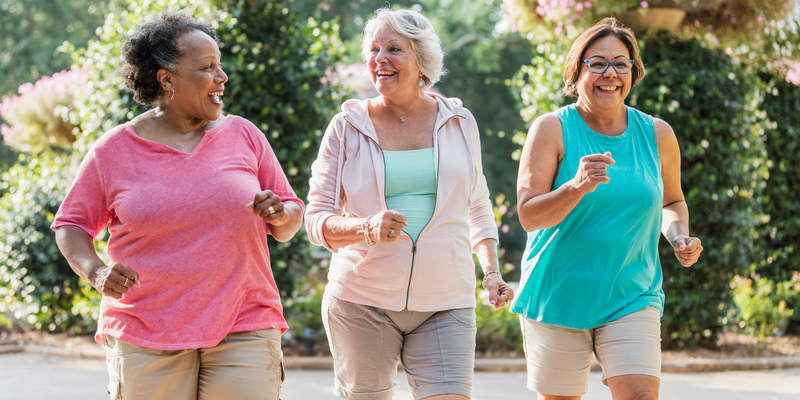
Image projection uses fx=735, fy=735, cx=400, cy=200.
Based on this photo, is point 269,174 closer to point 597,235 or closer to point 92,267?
point 92,267

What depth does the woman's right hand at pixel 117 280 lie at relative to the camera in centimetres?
223

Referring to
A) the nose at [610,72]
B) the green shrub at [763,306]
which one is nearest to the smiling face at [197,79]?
the nose at [610,72]

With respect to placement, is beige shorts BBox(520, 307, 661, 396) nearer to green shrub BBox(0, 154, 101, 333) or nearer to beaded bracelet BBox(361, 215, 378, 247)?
beaded bracelet BBox(361, 215, 378, 247)

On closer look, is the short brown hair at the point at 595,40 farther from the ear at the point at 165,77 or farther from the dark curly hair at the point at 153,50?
the ear at the point at 165,77

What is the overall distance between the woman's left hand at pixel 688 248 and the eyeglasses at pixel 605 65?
0.69 m

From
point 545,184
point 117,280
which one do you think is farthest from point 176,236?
point 545,184

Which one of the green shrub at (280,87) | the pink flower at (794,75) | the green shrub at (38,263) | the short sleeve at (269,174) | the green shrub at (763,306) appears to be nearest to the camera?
the short sleeve at (269,174)

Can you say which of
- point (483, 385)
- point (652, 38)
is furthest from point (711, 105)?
point (483, 385)

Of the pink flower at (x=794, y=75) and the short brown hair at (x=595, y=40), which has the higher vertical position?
the pink flower at (x=794, y=75)

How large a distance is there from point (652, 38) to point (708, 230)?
5.96ft

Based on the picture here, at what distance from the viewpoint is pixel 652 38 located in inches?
265

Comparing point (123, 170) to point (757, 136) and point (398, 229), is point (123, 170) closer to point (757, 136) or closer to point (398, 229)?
point (398, 229)

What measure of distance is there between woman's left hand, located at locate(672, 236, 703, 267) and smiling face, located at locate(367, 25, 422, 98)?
3.92ft

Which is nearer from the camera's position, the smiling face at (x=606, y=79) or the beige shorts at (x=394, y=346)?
the beige shorts at (x=394, y=346)
